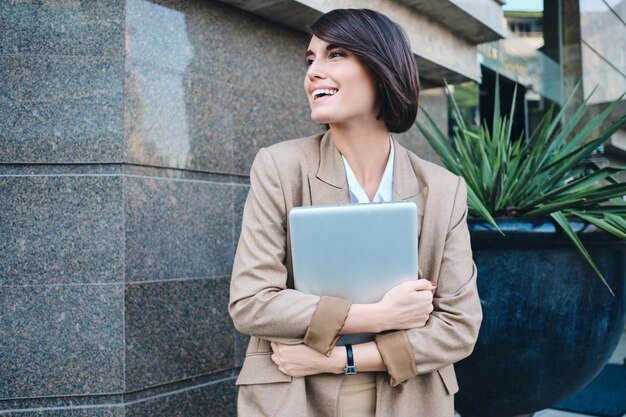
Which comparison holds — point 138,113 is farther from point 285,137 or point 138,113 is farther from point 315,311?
point 315,311

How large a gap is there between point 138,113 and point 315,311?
1.43 meters

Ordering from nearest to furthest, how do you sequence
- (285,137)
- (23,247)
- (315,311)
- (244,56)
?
1. (315,311)
2. (23,247)
3. (244,56)
4. (285,137)

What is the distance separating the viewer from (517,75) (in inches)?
229

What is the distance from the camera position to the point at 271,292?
1.79 metres

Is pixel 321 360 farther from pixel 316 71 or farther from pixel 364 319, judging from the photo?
pixel 316 71

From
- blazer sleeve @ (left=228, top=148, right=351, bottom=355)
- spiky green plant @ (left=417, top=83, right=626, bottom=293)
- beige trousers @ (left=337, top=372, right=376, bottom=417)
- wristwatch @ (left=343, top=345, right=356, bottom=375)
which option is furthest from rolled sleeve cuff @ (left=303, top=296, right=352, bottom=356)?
spiky green plant @ (left=417, top=83, right=626, bottom=293)

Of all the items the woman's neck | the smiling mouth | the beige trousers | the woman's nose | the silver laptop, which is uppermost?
the woman's nose

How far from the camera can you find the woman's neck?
2.10 m

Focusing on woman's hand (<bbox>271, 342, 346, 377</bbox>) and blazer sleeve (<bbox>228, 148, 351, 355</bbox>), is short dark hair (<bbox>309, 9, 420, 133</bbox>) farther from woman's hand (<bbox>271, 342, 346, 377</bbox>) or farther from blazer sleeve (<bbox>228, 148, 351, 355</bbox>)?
woman's hand (<bbox>271, 342, 346, 377</bbox>)

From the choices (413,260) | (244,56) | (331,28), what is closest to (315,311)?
(413,260)

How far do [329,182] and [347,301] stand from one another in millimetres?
458

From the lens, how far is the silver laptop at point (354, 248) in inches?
66.1

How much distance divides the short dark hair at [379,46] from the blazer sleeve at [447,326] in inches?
→ 15.3

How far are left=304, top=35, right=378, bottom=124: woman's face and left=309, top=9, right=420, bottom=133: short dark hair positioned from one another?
1.2 inches
